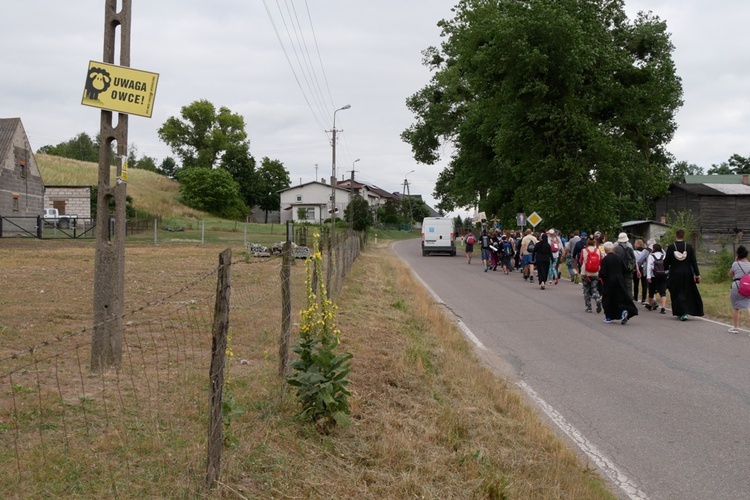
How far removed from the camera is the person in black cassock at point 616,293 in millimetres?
13156

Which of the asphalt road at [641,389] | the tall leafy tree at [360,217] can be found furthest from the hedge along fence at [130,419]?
the tall leafy tree at [360,217]

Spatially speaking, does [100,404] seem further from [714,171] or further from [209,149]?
[714,171]

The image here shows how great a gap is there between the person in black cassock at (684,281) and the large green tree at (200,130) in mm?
87349

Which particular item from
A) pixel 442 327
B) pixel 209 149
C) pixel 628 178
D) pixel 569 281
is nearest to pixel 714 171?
pixel 209 149

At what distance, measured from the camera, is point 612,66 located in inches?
1361

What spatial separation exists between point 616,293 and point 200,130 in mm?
91079

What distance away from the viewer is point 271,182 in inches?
3996

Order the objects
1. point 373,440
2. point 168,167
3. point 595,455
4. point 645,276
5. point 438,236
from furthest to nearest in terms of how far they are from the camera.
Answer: point 168,167 → point 438,236 → point 645,276 → point 595,455 → point 373,440

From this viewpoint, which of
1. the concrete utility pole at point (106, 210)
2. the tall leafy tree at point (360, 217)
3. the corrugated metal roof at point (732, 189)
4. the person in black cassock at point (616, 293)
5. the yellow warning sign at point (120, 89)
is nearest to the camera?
the yellow warning sign at point (120, 89)

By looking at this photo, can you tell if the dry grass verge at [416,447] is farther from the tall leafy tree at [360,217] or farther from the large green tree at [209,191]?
the large green tree at [209,191]

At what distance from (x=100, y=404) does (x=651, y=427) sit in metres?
4.76

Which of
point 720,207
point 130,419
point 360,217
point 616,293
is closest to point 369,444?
point 130,419

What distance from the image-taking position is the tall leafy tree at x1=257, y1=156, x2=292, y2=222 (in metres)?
97.7

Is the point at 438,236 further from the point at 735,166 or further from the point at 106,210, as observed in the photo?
the point at 735,166
